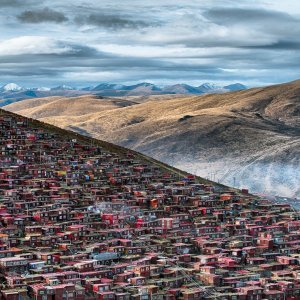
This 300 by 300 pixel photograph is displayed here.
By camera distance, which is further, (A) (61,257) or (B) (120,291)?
(A) (61,257)

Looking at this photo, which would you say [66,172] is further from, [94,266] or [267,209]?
[94,266]

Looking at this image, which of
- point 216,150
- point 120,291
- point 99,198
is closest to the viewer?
point 120,291

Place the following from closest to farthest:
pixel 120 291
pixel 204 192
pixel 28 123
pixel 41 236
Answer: pixel 120 291
pixel 41 236
pixel 204 192
pixel 28 123

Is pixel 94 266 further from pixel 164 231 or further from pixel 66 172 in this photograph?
pixel 66 172

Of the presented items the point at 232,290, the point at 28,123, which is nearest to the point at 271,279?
the point at 232,290

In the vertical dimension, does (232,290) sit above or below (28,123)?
below

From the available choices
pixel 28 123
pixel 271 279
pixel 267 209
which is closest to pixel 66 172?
pixel 267 209
